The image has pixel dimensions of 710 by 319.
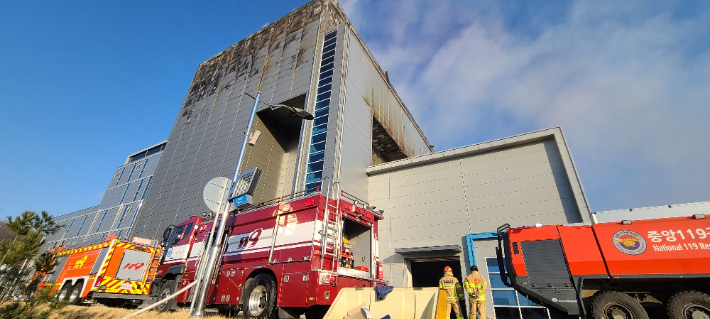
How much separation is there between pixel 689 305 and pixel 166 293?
15.8 meters

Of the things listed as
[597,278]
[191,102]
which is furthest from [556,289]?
[191,102]

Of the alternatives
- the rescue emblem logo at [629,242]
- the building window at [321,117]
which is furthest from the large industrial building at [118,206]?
the rescue emblem logo at [629,242]

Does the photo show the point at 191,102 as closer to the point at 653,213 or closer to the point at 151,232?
the point at 151,232

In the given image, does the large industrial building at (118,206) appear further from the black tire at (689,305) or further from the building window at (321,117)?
the black tire at (689,305)

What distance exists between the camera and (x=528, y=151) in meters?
15.8

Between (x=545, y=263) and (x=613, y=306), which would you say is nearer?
(x=613, y=306)

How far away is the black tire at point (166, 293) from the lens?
37.2 feet

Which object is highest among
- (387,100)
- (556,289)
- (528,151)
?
(387,100)

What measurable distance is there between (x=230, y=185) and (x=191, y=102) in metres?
26.2

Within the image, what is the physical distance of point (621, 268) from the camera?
7656mm

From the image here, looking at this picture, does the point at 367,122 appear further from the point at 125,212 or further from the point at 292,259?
the point at 125,212

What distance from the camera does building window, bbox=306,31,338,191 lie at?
1788 cm

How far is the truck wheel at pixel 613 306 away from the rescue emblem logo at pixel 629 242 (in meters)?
1.07

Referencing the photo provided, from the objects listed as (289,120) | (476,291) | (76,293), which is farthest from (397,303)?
(289,120)
